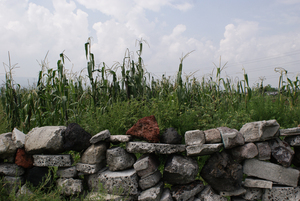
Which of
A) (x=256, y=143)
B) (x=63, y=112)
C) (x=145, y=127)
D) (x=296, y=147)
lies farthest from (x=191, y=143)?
(x=63, y=112)

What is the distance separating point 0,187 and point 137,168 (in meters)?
2.02

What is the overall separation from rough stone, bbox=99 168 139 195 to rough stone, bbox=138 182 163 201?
88mm

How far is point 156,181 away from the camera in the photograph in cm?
281

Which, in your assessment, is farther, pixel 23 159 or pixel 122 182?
pixel 23 159

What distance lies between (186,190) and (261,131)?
1.30m

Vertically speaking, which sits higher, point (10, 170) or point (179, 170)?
point (10, 170)

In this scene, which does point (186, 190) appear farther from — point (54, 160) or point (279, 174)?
point (54, 160)

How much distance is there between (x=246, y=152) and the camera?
2.79 meters

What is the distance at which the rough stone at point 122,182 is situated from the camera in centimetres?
272

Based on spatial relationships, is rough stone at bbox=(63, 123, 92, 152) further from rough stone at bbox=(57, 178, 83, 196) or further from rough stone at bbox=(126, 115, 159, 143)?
rough stone at bbox=(126, 115, 159, 143)

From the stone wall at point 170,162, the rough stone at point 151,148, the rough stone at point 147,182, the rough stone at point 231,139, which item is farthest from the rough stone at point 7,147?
the rough stone at point 231,139

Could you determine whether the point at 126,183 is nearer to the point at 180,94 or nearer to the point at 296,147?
the point at 180,94

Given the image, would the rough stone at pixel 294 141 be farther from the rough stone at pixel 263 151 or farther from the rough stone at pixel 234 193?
the rough stone at pixel 234 193

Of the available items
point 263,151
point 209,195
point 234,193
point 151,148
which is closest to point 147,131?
point 151,148
